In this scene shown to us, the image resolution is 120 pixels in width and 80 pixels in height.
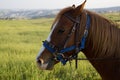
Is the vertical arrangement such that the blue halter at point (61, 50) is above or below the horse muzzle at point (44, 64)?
above

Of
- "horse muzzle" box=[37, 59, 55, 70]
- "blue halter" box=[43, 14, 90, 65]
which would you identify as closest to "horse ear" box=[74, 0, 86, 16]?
"blue halter" box=[43, 14, 90, 65]

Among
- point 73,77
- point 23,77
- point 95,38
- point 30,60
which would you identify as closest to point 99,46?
point 95,38

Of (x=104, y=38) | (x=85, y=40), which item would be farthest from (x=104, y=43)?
(x=85, y=40)

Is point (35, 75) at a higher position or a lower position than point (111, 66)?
lower

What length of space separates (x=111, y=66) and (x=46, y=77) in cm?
435

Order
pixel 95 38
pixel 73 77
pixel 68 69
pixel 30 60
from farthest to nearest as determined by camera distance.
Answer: pixel 30 60, pixel 68 69, pixel 73 77, pixel 95 38

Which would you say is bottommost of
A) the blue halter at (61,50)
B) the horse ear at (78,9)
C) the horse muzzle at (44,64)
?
the horse muzzle at (44,64)

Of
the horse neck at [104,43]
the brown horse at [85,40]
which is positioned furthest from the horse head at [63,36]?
the horse neck at [104,43]

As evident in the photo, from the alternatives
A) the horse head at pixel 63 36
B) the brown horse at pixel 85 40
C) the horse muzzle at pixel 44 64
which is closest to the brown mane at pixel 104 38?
the brown horse at pixel 85 40

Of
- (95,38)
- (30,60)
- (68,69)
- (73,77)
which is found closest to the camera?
(95,38)

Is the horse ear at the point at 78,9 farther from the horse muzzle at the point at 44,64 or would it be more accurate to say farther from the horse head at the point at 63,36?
the horse muzzle at the point at 44,64

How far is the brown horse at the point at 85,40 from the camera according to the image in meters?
4.15

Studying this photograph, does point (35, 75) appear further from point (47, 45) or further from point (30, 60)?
point (47, 45)

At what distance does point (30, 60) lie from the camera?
10.4 meters
